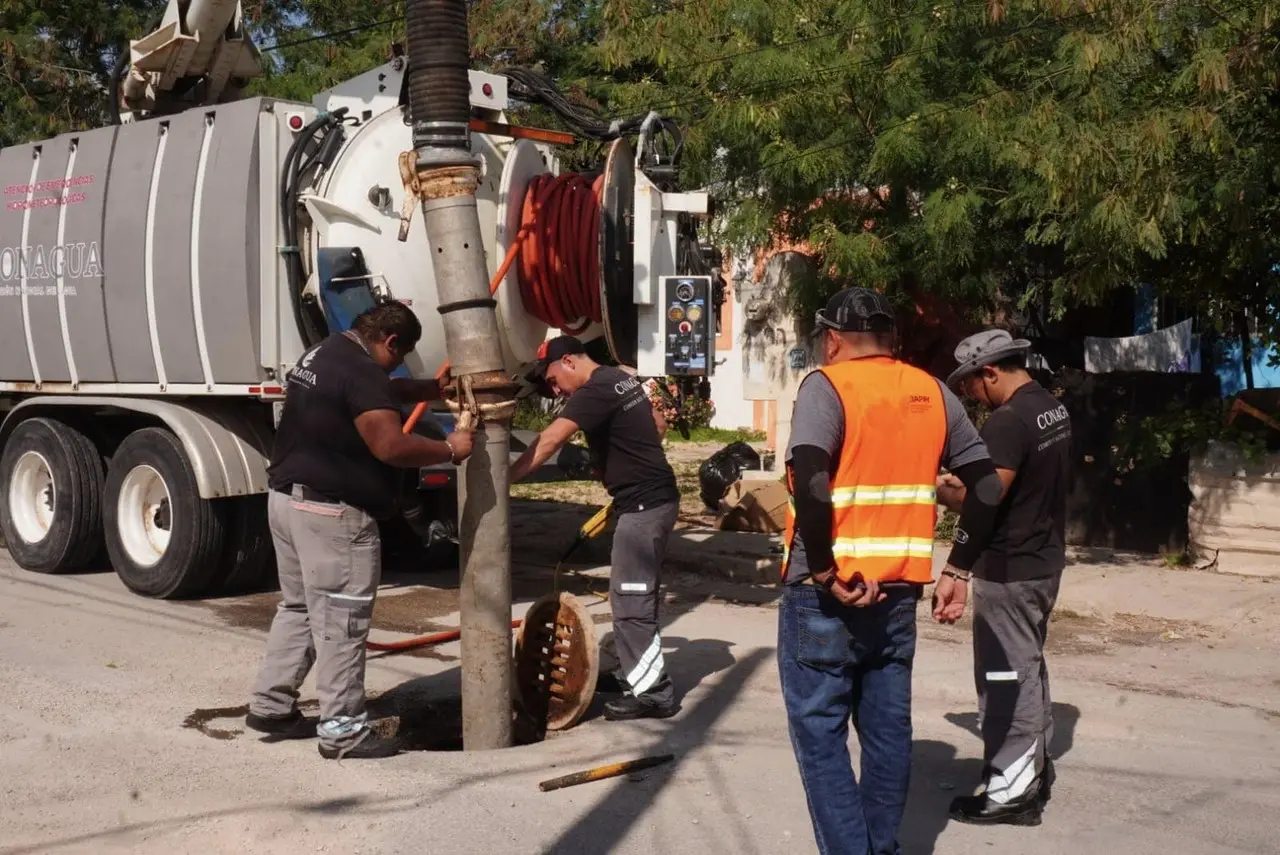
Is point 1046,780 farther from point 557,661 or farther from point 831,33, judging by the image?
point 831,33

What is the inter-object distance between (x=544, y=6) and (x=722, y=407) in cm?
937

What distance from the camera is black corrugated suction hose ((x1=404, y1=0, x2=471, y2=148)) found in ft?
18.3

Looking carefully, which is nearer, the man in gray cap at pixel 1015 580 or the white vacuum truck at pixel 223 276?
the man in gray cap at pixel 1015 580

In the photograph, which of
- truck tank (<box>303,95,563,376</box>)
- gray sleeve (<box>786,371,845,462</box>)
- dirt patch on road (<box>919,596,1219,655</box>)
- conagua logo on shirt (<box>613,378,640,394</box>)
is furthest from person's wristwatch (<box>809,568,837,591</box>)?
truck tank (<box>303,95,563,376</box>)

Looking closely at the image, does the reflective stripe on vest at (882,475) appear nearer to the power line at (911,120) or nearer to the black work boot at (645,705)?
the black work boot at (645,705)

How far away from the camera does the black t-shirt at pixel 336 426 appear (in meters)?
5.74

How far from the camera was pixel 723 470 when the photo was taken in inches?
549

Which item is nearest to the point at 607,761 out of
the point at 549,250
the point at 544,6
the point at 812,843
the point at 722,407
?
the point at 812,843

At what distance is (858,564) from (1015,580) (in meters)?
1.18

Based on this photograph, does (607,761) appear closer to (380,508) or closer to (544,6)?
(380,508)

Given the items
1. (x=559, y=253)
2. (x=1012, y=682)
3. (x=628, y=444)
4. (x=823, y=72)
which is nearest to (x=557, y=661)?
→ (x=628, y=444)

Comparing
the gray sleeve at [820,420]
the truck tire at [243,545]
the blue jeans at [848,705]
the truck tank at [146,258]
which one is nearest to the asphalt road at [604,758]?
the blue jeans at [848,705]

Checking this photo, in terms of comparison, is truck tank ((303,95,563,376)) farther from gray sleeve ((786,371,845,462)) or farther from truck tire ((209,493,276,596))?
gray sleeve ((786,371,845,462))

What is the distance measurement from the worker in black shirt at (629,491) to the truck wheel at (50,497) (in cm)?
488
